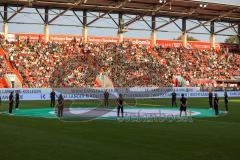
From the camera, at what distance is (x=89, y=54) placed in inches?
2731

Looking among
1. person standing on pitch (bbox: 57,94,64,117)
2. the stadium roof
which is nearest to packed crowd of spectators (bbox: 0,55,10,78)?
the stadium roof

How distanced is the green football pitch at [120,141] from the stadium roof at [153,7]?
137ft

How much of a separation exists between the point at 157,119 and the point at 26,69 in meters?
35.7

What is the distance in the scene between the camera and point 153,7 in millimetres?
71375

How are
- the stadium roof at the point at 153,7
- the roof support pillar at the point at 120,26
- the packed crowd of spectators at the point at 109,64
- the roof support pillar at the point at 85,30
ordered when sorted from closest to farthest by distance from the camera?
the packed crowd of spectators at the point at 109,64, the stadium roof at the point at 153,7, the roof support pillar at the point at 85,30, the roof support pillar at the point at 120,26

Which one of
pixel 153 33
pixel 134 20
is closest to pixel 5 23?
pixel 134 20

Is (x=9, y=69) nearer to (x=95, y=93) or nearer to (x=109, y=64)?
(x=95, y=93)

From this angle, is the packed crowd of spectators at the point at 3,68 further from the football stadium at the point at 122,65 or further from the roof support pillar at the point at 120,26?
the roof support pillar at the point at 120,26

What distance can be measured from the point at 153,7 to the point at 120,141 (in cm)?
5480

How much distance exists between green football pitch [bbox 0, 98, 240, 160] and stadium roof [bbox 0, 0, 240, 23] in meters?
41.7

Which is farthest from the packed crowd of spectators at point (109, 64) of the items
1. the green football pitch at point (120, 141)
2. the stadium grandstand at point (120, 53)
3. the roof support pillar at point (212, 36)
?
the green football pitch at point (120, 141)

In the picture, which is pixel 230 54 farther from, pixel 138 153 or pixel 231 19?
pixel 138 153

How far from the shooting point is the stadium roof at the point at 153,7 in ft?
214

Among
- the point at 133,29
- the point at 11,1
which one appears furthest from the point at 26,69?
the point at 133,29
